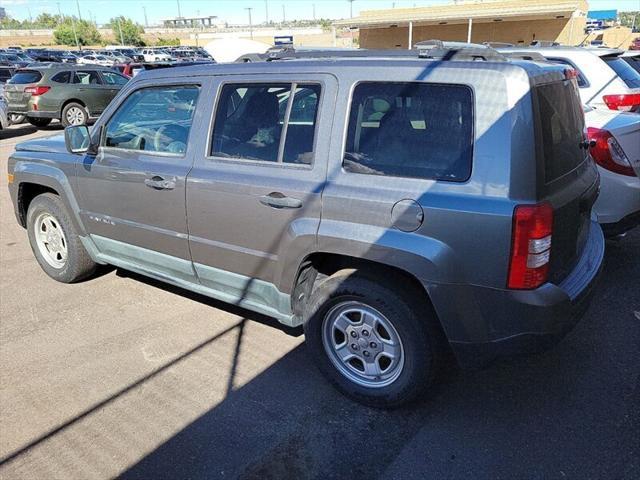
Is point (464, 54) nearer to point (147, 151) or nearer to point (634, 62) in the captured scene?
point (147, 151)

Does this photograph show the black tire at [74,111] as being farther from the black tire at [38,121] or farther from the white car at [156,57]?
the white car at [156,57]

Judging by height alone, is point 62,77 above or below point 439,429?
above

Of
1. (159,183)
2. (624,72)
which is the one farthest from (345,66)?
(624,72)

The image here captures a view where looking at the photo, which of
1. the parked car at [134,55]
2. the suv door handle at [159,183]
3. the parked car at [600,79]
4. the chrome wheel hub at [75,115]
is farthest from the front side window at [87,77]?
the parked car at [134,55]

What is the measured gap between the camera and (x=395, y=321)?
2.72 m

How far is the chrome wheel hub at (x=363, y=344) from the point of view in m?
2.84

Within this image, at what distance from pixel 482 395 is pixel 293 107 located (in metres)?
2.01

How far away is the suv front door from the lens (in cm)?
345

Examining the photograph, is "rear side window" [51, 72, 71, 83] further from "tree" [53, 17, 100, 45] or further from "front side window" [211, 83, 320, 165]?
"tree" [53, 17, 100, 45]

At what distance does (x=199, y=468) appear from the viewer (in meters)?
2.52

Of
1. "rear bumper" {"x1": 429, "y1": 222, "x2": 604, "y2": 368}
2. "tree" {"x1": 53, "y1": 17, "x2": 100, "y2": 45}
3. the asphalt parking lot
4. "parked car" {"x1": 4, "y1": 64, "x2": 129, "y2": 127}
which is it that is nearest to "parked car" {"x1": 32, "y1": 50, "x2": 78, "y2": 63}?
"parked car" {"x1": 4, "y1": 64, "x2": 129, "y2": 127}

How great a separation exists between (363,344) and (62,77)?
49.9 feet

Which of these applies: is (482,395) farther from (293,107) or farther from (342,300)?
(293,107)

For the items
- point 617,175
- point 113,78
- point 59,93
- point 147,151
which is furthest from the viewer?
point 113,78
